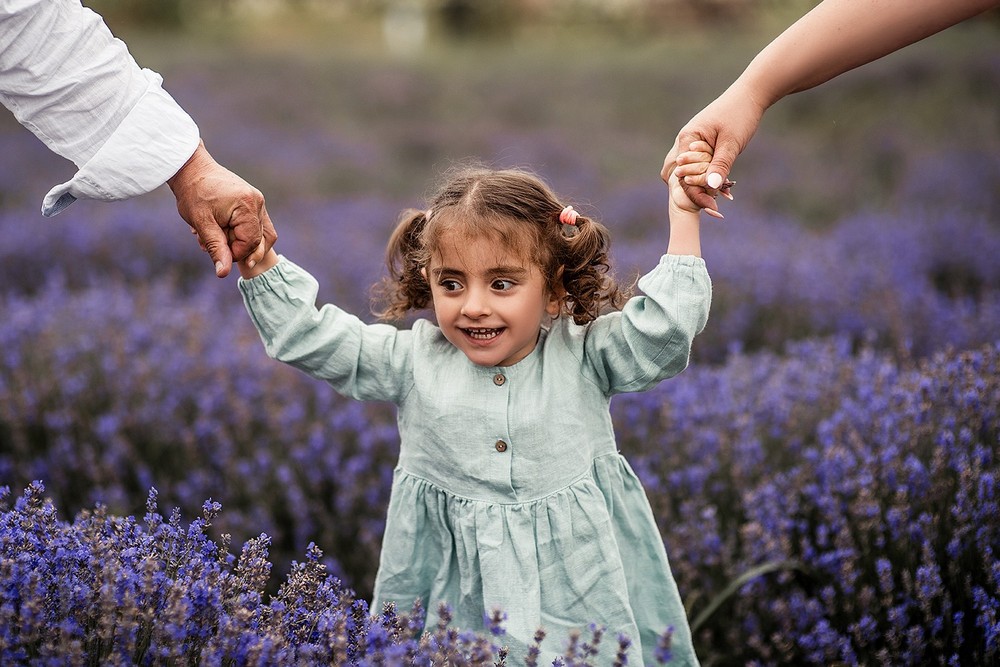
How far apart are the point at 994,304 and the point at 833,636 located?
8.01 ft

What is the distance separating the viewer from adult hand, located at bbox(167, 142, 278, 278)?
1.75 m

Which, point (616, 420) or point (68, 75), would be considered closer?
point (68, 75)

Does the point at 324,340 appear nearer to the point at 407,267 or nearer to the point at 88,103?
the point at 407,267

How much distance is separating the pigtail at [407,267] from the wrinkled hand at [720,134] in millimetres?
503

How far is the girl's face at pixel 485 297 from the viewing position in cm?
167

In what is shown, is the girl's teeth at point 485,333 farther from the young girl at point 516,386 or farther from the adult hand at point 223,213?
the adult hand at point 223,213

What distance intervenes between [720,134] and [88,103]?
3.93ft

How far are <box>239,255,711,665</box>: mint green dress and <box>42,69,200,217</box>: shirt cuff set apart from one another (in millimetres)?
281

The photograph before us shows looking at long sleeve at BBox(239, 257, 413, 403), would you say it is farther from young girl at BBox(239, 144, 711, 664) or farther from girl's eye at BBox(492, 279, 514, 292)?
girl's eye at BBox(492, 279, 514, 292)

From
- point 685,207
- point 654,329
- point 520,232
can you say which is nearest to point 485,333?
point 520,232

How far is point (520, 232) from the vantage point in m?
1.70

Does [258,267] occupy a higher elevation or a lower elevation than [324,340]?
higher

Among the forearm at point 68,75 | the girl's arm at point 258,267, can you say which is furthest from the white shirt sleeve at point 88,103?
the girl's arm at point 258,267

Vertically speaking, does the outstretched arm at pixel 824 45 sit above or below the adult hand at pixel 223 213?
above
